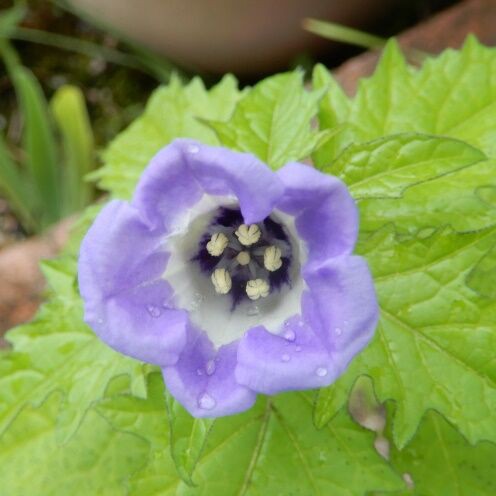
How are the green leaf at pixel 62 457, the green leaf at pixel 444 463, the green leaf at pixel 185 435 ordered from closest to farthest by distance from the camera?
1. the green leaf at pixel 185 435
2. the green leaf at pixel 444 463
3. the green leaf at pixel 62 457

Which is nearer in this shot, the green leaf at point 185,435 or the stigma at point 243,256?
the green leaf at point 185,435

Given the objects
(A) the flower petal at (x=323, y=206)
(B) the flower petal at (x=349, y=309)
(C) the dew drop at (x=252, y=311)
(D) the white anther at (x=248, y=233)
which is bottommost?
(C) the dew drop at (x=252, y=311)

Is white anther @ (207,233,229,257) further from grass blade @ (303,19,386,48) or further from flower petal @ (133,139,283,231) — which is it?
grass blade @ (303,19,386,48)

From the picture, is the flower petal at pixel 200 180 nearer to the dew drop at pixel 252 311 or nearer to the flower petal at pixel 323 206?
the flower petal at pixel 323 206

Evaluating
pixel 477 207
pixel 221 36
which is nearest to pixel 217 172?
pixel 477 207

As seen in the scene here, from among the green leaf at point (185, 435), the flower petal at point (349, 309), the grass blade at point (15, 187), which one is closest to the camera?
the flower petal at point (349, 309)

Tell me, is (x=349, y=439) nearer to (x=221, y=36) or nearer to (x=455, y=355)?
(x=455, y=355)

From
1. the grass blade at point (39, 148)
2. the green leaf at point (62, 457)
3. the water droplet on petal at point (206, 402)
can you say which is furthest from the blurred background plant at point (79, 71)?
the water droplet on petal at point (206, 402)
